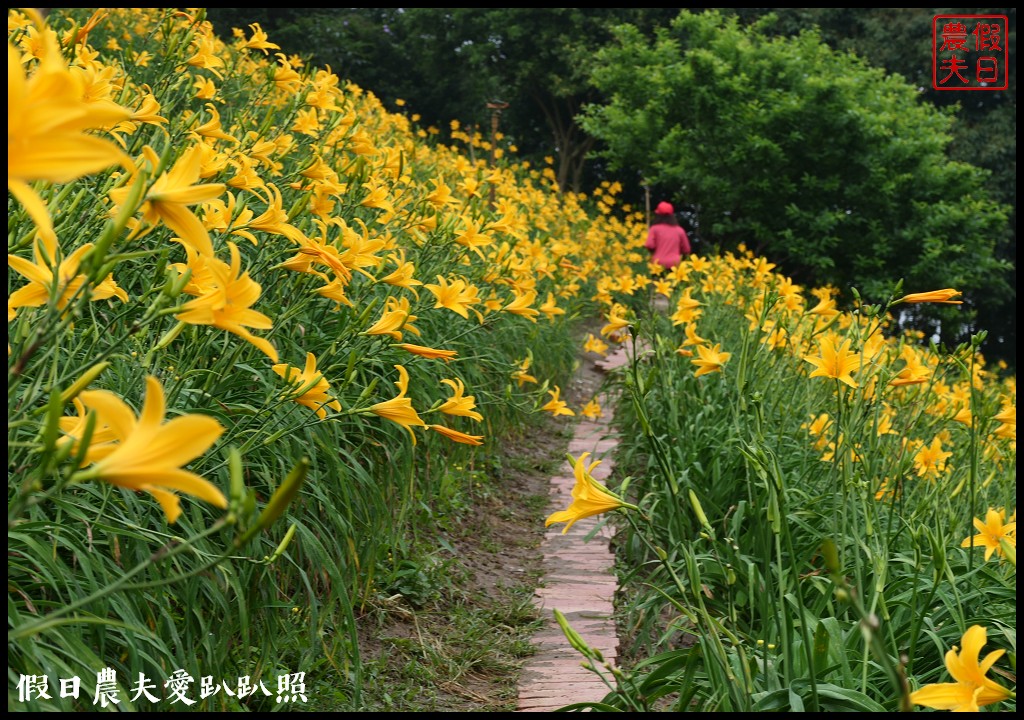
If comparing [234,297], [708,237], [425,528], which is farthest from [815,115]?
[234,297]

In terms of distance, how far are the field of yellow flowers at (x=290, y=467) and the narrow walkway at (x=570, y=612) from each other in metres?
0.15

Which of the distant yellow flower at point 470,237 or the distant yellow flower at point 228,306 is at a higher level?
the distant yellow flower at point 470,237

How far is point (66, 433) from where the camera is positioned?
1353mm

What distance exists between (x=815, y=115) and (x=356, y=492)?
11.5 m

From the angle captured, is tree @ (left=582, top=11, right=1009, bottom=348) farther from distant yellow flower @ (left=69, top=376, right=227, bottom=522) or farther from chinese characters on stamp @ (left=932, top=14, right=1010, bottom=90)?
distant yellow flower @ (left=69, top=376, right=227, bottom=522)

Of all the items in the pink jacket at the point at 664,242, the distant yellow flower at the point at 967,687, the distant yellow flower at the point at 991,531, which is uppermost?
the pink jacket at the point at 664,242

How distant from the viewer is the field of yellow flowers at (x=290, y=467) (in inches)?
48.7

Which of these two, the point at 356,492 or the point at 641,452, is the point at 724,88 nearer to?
the point at 641,452

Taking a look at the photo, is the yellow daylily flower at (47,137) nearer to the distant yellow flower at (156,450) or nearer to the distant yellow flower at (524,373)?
the distant yellow flower at (156,450)

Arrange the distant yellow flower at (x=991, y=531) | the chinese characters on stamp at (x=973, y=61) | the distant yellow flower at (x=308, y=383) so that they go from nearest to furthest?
the distant yellow flower at (x=308, y=383), the distant yellow flower at (x=991, y=531), the chinese characters on stamp at (x=973, y=61)

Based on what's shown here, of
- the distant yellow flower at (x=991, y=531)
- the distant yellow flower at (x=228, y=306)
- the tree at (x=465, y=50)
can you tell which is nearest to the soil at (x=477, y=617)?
the distant yellow flower at (x=991, y=531)

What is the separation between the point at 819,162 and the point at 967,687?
41.1ft

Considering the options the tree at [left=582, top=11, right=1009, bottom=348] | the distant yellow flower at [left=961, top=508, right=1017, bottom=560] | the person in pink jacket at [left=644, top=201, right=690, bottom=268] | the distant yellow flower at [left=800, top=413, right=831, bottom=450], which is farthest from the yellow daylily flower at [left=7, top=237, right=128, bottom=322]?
the tree at [left=582, top=11, right=1009, bottom=348]

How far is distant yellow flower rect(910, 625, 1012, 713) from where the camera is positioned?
4.63 feet
